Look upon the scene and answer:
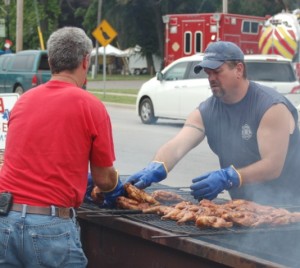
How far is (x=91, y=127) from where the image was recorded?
3.64 m

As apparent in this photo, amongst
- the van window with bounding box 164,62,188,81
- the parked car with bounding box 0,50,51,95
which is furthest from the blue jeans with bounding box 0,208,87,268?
the parked car with bounding box 0,50,51,95

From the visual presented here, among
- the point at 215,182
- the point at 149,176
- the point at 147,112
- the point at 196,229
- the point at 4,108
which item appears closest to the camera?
the point at 196,229

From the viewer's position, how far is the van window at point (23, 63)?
26688mm

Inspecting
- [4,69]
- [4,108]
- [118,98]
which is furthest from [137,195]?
[118,98]

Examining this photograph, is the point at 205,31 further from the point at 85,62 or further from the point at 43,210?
the point at 43,210

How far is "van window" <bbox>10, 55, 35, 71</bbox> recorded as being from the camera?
1051 inches

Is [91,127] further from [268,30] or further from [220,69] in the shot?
[268,30]

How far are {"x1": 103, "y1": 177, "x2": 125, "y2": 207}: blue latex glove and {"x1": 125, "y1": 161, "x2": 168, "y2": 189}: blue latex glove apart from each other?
0.69 ft

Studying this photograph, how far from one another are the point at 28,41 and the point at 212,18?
26180mm

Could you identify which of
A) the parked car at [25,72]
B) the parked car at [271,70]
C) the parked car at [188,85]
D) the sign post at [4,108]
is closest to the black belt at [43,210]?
the sign post at [4,108]

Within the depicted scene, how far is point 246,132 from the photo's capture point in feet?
15.4

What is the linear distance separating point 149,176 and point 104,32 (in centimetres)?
2542

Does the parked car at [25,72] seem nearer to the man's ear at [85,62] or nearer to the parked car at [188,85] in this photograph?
the parked car at [188,85]

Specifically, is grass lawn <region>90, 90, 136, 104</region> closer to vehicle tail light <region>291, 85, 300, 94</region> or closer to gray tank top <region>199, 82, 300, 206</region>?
vehicle tail light <region>291, 85, 300, 94</region>
